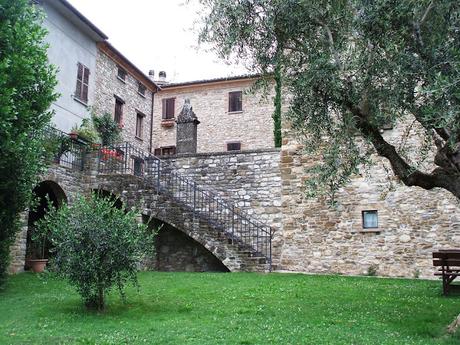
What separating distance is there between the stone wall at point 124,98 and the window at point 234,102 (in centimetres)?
451

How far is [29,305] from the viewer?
8.41m

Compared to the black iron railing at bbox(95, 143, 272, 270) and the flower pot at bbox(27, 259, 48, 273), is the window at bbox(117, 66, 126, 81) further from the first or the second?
the flower pot at bbox(27, 259, 48, 273)

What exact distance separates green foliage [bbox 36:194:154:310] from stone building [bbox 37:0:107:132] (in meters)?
10.9

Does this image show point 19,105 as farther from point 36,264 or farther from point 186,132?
point 186,132

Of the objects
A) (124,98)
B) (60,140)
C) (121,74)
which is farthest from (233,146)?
(60,140)

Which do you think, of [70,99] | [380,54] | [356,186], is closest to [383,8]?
[380,54]

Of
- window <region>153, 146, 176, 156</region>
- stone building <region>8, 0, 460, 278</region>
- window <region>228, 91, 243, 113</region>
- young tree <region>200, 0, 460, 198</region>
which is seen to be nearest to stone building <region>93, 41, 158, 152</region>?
window <region>153, 146, 176, 156</region>

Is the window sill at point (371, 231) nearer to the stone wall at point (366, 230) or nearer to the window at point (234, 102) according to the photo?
the stone wall at point (366, 230)

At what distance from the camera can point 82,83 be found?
790 inches

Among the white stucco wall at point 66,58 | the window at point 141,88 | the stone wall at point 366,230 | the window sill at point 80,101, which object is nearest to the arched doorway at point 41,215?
the white stucco wall at point 66,58

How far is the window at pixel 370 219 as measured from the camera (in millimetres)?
13615

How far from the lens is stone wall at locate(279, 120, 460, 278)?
13000mm

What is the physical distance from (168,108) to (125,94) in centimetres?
369

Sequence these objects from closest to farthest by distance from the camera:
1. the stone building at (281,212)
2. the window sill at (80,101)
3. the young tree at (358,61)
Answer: the young tree at (358,61)
the stone building at (281,212)
the window sill at (80,101)
